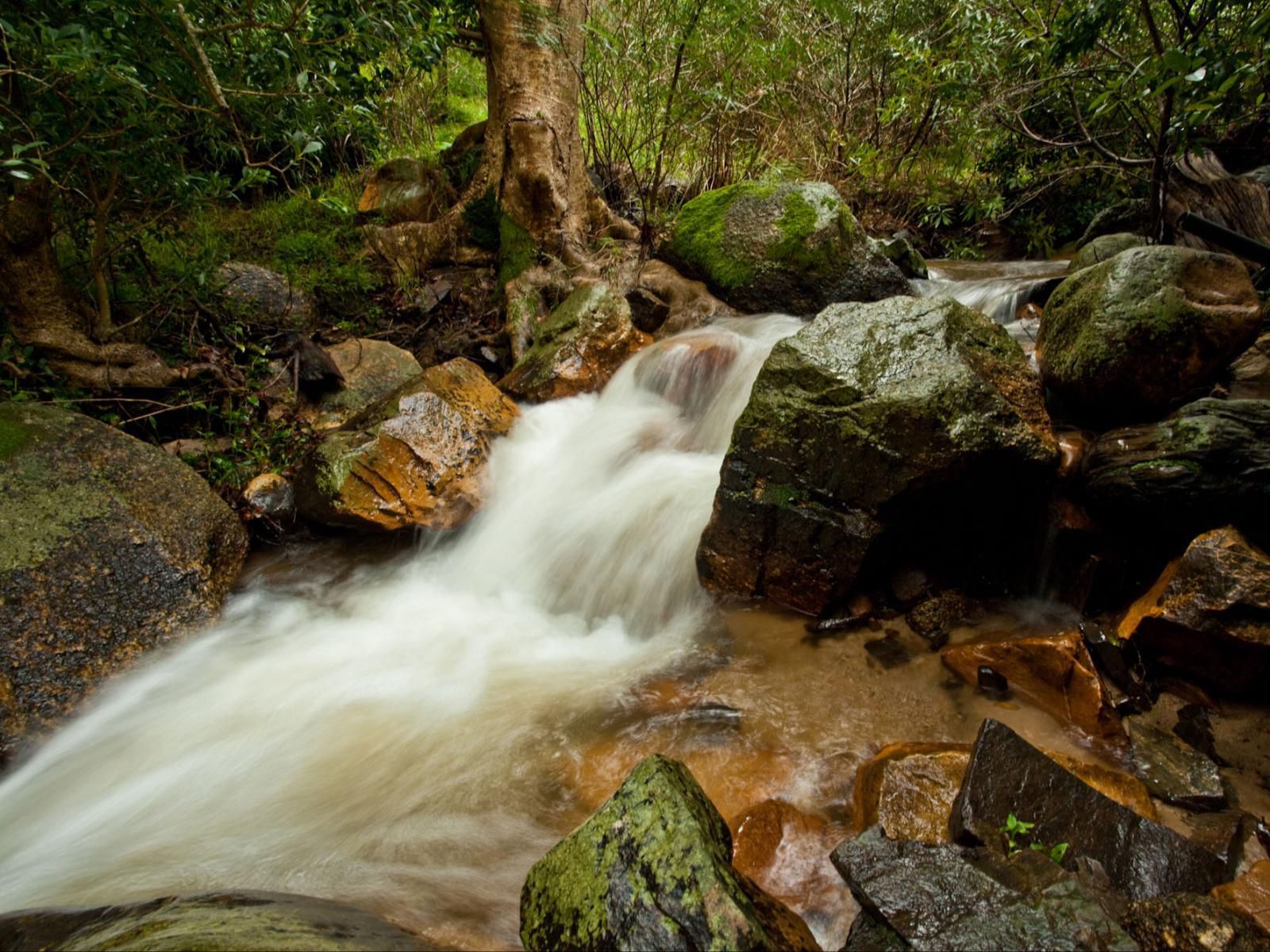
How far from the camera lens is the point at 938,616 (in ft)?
10.9

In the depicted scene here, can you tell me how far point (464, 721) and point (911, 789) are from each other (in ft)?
6.83

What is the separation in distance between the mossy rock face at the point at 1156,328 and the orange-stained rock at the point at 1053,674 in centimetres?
146

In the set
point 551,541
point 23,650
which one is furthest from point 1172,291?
point 23,650

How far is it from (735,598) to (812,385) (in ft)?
4.39

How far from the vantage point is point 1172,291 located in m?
3.21

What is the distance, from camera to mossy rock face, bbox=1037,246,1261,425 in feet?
10.4

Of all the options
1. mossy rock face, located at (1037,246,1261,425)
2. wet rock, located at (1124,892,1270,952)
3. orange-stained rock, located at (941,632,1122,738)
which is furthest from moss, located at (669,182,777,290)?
wet rock, located at (1124,892,1270,952)

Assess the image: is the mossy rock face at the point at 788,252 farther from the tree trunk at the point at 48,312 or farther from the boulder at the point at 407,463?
the tree trunk at the point at 48,312

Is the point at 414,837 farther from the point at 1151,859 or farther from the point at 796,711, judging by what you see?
the point at 1151,859

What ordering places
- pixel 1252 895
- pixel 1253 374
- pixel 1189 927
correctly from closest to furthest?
pixel 1189 927 → pixel 1252 895 → pixel 1253 374

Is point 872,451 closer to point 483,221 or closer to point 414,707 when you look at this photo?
point 414,707

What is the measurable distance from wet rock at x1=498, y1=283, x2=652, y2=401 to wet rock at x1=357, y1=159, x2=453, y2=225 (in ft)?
9.37

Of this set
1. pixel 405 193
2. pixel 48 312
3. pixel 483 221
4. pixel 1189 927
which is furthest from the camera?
pixel 405 193

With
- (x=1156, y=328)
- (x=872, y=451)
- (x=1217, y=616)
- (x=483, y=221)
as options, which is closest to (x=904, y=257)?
(x=1156, y=328)
